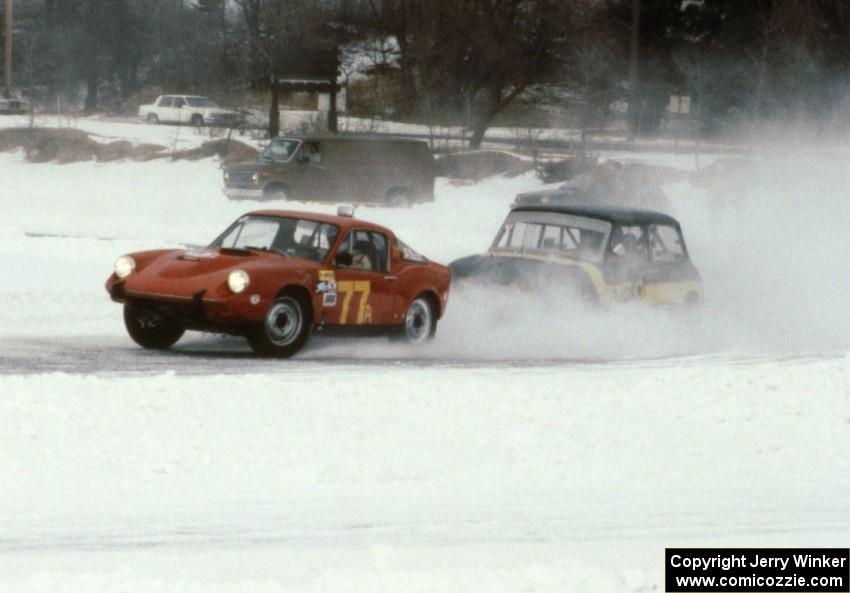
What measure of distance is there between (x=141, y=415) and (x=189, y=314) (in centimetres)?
330

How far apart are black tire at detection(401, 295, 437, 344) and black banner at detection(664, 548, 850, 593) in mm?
7872

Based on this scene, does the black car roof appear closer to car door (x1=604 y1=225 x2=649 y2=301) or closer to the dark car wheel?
car door (x1=604 y1=225 x2=649 y2=301)

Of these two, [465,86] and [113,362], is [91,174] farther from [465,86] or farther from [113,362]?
[113,362]

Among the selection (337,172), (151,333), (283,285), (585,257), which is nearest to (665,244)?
(585,257)

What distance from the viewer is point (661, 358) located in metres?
14.7

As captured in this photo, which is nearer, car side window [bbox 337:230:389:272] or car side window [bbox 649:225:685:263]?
car side window [bbox 337:230:389:272]

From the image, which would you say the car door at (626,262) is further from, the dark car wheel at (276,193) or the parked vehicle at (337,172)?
the parked vehicle at (337,172)

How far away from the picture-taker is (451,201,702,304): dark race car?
614 inches

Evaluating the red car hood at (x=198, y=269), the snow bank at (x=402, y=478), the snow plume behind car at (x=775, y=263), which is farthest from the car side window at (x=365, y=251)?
the snow plume behind car at (x=775, y=263)

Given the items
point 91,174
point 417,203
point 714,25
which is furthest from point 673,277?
point 714,25

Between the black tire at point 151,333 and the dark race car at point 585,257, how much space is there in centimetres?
366

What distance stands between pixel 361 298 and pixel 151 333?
77.4 inches

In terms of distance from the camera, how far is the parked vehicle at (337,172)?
111ft

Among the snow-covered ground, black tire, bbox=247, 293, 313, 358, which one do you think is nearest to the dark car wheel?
the snow-covered ground
